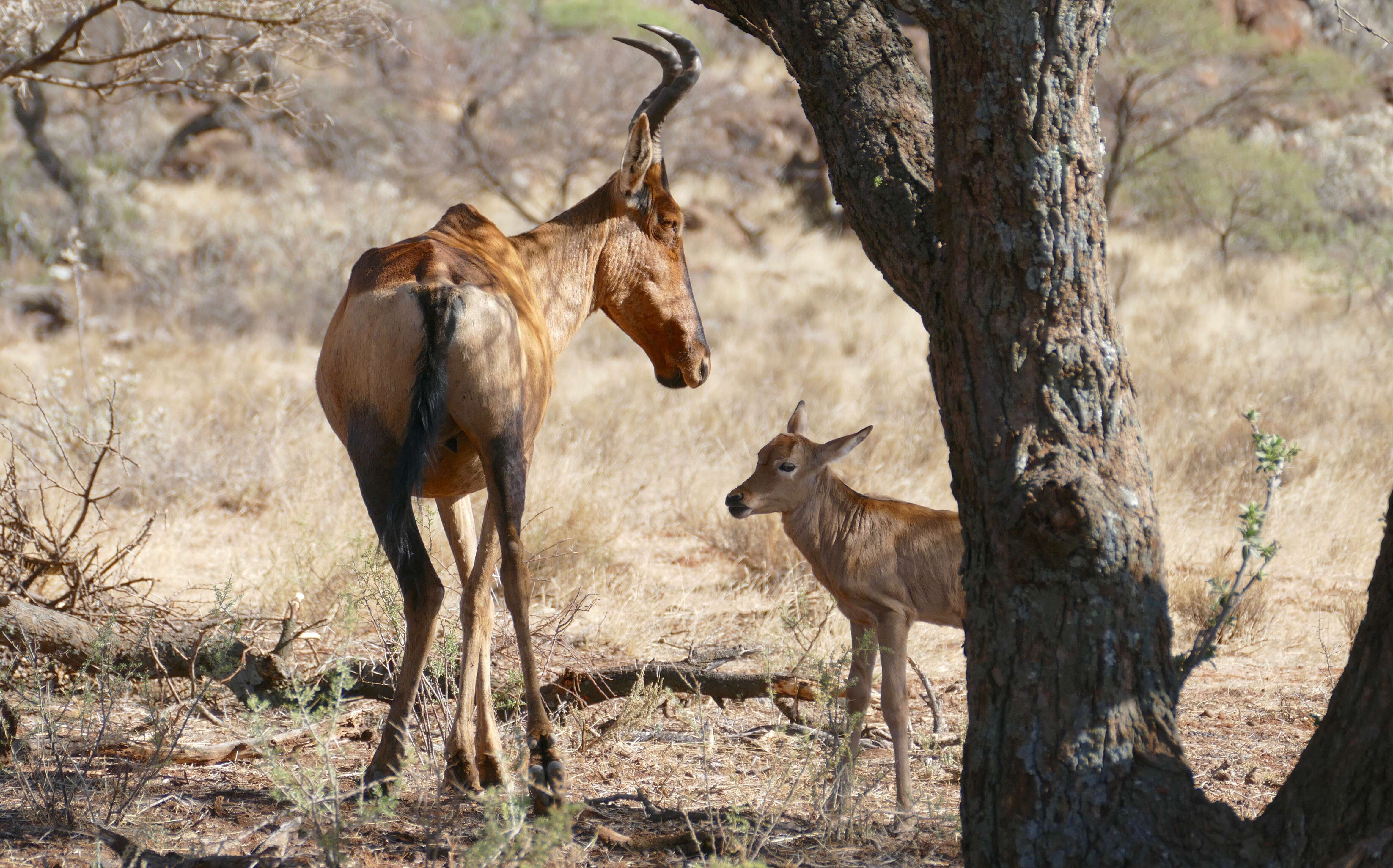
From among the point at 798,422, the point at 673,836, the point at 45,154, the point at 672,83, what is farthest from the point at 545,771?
the point at 45,154

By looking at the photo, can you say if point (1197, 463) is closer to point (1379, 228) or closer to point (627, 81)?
point (1379, 228)

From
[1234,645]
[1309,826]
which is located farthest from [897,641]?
[1234,645]

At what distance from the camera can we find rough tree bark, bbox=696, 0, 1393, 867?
2.78 m

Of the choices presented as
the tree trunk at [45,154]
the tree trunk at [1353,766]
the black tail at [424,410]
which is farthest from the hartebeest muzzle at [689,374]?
the tree trunk at [45,154]

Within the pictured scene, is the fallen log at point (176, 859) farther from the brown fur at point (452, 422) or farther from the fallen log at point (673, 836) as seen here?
the fallen log at point (673, 836)

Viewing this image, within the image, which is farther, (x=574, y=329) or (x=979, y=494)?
(x=574, y=329)

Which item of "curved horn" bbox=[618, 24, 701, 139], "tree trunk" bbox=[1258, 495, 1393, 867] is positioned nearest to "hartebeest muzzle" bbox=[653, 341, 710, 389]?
"curved horn" bbox=[618, 24, 701, 139]

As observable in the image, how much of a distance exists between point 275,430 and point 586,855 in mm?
7101

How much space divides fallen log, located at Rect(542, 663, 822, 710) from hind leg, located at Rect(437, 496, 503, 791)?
43cm

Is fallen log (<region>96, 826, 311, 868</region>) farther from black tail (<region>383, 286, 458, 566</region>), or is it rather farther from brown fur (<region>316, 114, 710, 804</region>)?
black tail (<region>383, 286, 458, 566</region>)

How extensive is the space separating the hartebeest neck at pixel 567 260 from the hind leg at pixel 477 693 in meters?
1.11

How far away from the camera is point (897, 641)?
14.8 feet

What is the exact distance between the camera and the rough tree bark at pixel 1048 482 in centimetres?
278

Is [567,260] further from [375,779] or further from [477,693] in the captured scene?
[375,779]
